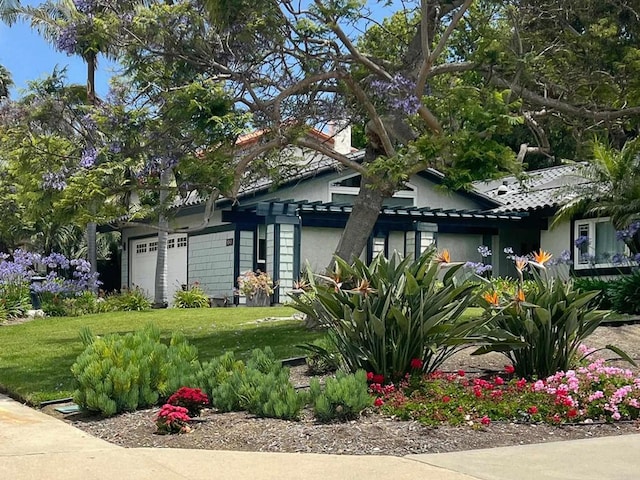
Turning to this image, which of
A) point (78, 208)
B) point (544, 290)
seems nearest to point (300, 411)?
point (544, 290)

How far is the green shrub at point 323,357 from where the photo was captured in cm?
986

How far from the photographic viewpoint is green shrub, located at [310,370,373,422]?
7781mm

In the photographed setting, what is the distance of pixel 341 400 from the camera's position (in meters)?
7.80

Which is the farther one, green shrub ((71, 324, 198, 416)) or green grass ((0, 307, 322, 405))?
green grass ((0, 307, 322, 405))

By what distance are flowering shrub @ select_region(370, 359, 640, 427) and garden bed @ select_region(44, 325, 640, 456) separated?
0.38ft

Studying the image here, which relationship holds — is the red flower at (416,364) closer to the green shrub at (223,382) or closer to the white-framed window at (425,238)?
the green shrub at (223,382)

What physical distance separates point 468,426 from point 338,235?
62.3 feet

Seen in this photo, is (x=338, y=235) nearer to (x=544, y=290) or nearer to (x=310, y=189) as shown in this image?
(x=310, y=189)

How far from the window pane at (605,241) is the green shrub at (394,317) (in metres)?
15.5

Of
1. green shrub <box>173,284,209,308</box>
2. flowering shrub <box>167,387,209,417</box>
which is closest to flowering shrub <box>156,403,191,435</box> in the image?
flowering shrub <box>167,387,209,417</box>

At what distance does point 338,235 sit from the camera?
26.6 metres

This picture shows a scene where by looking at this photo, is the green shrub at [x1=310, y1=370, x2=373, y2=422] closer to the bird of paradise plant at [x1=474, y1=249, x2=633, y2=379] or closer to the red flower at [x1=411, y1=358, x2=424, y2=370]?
the red flower at [x1=411, y1=358, x2=424, y2=370]

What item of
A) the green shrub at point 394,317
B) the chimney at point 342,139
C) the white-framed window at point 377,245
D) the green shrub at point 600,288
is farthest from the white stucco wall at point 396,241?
the green shrub at point 394,317

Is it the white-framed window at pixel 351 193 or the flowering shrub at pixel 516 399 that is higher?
the white-framed window at pixel 351 193
